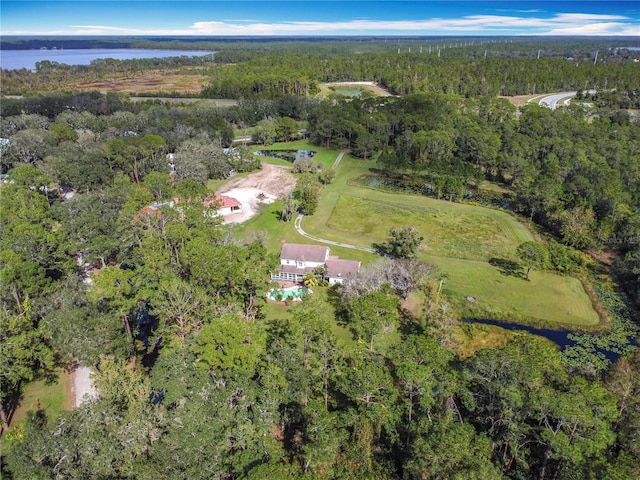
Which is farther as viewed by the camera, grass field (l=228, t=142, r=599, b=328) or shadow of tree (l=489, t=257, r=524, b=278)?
shadow of tree (l=489, t=257, r=524, b=278)

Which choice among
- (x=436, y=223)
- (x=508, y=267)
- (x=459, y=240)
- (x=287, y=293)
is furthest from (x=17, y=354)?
(x=436, y=223)

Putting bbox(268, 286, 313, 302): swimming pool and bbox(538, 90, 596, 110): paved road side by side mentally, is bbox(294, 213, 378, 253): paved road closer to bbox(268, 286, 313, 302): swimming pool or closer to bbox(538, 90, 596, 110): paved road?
bbox(268, 286, 313, 302): swimming pool

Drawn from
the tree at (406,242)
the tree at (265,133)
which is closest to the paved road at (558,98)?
the tree at (265,133)

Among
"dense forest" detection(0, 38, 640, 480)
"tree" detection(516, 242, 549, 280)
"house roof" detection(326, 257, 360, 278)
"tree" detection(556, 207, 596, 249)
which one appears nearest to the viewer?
"dense forest" detection(0, 38, 640, 480)

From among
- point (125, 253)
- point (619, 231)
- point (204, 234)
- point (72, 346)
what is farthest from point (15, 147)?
point (619, 231)


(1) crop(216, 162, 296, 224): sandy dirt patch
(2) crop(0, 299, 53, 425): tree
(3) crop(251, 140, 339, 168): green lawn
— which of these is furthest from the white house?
(3) crop(251, 140, 339, 168): green lawn

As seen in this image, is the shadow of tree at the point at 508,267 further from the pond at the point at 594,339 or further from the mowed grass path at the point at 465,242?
the pond at the point at 594,339

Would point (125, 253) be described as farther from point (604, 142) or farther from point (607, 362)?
point (604, 142)
